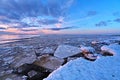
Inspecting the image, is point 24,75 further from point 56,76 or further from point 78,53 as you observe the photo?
point 78,53

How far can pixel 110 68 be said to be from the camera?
16.3ft

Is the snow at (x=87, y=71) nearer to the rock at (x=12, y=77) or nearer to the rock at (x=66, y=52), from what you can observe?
the rock at (x=12, y=77)

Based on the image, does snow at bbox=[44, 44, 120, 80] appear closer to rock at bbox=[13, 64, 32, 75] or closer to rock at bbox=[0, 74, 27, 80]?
rock at bbox=[0, 74, 27, 80]

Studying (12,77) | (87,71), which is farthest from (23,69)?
(87,71)

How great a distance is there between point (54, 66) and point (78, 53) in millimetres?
1938

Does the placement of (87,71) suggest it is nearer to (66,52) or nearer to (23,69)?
(23,69)

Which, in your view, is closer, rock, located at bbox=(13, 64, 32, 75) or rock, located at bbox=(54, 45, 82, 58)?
rock, located at bbox=(13, 64, 32, 75)

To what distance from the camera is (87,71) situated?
4516 mm

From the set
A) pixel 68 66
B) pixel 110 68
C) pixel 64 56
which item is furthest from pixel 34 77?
pixel 110 68

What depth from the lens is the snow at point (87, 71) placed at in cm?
418

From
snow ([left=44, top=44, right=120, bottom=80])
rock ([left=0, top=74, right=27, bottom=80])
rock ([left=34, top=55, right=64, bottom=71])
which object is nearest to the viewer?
snow ([left=44, top=44, right=120, bottom=80])

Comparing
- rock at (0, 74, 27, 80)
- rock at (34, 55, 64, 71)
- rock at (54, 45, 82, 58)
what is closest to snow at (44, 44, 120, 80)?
rock at (34, 55, 64, 71)

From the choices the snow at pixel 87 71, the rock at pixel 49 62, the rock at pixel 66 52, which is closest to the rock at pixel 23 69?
the rock at pixel 49 62

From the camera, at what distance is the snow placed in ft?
13.7
